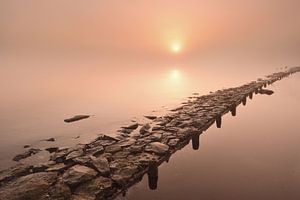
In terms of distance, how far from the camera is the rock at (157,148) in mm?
10172

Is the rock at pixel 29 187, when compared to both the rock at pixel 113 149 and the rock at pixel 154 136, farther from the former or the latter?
the rock at pixel 154 136

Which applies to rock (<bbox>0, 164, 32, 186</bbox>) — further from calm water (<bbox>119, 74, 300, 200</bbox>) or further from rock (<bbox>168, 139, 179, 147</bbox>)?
rock (<bbox>168, 139, 179, 147</bbox>)

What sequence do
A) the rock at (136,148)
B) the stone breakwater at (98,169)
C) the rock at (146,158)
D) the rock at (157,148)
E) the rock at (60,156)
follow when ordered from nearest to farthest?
the stone breakwater at (98,169)
the rock at (146,158)
the rock at (60,156)
the rock at (157,148)
the rock at (136,148)

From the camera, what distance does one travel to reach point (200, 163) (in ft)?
33.7

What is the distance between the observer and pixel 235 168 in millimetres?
9547

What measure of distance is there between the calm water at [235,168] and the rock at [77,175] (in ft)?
4.61

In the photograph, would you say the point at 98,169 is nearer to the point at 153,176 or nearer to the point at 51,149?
the point at 153,176

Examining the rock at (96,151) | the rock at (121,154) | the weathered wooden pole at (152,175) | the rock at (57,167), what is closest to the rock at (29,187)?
the rock at (57,167)

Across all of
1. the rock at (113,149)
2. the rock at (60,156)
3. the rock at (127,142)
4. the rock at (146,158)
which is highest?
the rock at (127,142)

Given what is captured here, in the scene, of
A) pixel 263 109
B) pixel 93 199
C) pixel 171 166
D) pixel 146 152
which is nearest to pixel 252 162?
pixel 171 166

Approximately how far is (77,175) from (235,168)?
5.77m

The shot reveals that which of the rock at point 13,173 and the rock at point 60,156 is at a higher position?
the rock at point 60,156

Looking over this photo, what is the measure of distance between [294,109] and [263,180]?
52.5 ft

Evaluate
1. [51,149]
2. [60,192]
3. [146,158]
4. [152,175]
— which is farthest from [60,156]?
[152,175]
